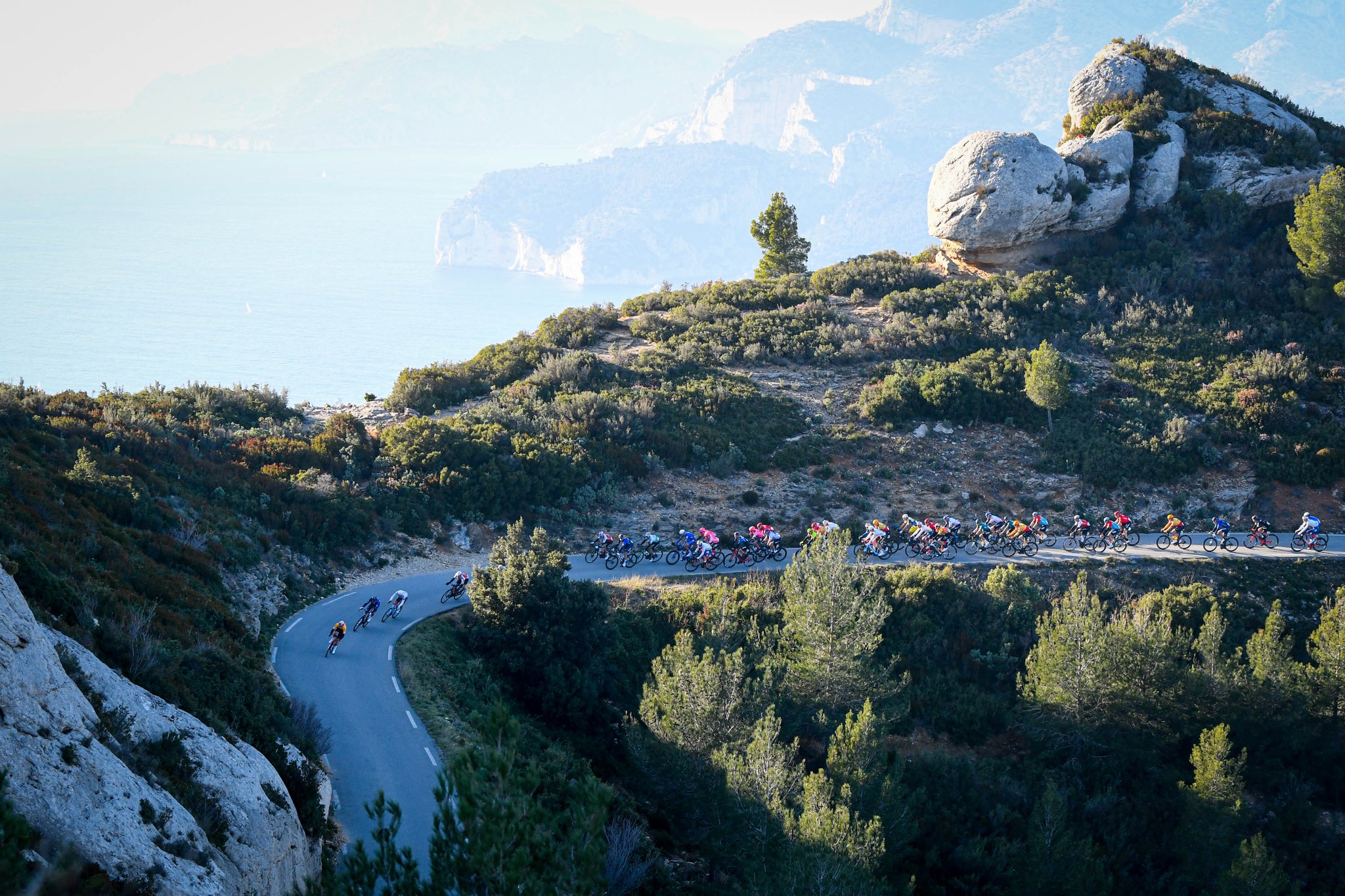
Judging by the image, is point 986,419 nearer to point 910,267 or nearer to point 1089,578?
point 1089,578

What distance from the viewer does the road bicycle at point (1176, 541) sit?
2858 centimetres

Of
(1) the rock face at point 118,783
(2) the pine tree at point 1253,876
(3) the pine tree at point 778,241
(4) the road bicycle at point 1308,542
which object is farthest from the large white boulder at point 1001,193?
(1) the rock face at point 118,783

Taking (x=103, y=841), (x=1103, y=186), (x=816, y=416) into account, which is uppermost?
(x=1103, y=186)

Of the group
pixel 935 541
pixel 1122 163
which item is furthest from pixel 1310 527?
pixel 1122 163

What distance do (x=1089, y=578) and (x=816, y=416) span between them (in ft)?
42.7

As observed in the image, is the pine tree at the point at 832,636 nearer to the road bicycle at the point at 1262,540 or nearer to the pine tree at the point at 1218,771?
the pine tree at the point at 1218,771

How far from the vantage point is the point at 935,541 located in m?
28.2

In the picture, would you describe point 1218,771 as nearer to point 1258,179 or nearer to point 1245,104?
point 1258,179

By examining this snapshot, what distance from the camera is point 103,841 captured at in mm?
7961

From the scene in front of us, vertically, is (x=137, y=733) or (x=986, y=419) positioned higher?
(x=986, y=419)

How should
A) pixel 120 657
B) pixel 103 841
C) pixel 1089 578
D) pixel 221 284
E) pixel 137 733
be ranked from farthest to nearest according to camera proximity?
pixel 221 284 → pixel 1089 578 → pixel 120 657 → pixel 137 733 → pixel 103 841

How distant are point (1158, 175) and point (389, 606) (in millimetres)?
43284

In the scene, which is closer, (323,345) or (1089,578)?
(1089,578)

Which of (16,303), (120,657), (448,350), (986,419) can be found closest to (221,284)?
(16,303)
